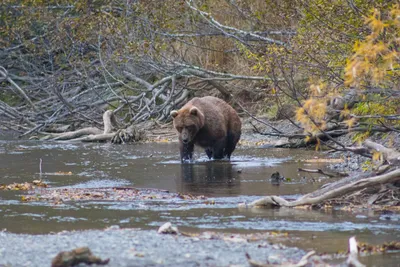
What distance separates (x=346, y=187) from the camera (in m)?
9.09

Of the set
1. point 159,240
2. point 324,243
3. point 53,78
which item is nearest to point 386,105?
point 324,243

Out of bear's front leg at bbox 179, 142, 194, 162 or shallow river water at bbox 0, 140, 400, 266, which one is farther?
bear's front leg at bbox 179, 142, 194, 162

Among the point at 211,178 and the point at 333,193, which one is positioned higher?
the point at 333,193

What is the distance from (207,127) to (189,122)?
530mm

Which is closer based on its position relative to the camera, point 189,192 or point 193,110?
point 189,192

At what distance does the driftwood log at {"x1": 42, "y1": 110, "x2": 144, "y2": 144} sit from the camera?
20.4m

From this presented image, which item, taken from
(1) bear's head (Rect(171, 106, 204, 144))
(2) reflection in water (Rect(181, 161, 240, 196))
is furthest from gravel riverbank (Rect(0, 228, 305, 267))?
(1) bear's head (Rect(171, 106, 204, 144))

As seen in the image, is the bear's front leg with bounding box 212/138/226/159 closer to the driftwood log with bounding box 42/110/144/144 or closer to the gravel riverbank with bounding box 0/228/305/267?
the driftwood log with bounding box 42/110/144/144

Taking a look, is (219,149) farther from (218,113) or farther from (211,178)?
(211,178)

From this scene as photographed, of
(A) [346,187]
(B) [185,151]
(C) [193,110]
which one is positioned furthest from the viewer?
(C) [193,110]

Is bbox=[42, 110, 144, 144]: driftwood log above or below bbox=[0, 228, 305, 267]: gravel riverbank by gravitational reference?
below

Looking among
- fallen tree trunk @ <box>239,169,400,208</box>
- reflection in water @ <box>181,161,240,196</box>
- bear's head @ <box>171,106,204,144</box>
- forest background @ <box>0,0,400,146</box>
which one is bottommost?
reflection in water @ <box>181,161,240,196</box>

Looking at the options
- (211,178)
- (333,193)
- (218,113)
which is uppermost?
(218,113)

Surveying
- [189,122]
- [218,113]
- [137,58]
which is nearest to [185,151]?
[189,122]
